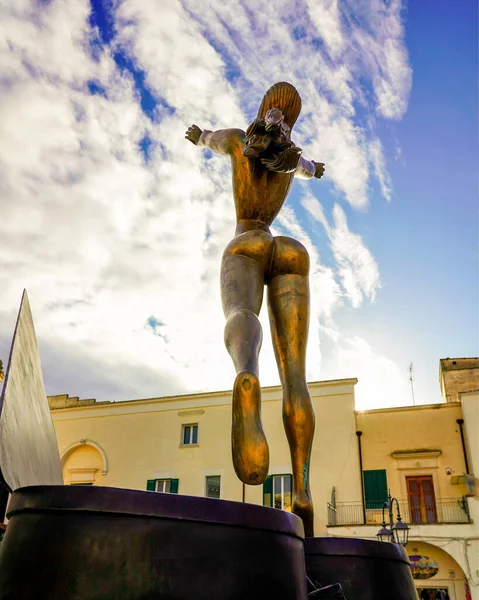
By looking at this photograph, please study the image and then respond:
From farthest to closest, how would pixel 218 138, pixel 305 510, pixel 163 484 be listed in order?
pixel 163 484 < pixel 218 138 < pixel 305 510

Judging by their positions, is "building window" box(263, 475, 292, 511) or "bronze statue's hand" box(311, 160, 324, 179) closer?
"bronze statue's hand" box(311, 160, 324, 179)

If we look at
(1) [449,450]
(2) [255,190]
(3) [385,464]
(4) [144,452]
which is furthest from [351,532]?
(2) [255,190]

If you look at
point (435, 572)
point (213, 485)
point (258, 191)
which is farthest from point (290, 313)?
point (213, 485)

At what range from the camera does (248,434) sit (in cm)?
222

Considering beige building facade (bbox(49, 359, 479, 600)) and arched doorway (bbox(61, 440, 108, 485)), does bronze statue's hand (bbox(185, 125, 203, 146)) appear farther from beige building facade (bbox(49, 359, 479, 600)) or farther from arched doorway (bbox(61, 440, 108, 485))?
arched doorway (bbox(61, 440, 108, 485))

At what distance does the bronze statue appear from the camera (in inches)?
90.1

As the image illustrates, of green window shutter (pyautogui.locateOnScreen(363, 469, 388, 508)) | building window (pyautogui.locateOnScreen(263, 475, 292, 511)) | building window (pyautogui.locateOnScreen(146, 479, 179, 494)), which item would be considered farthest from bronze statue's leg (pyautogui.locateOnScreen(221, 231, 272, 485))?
building window (pyautogui.locateOnScreen(146, 479, 179, 494))

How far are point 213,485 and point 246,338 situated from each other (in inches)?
1038

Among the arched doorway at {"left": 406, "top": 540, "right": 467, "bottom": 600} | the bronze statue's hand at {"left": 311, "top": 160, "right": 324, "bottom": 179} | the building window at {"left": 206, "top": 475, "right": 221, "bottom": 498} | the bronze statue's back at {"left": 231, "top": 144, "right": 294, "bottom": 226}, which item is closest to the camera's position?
the bronze statue's back at {"left": 231, "top": 144, "right": 294, "bottom": 226}

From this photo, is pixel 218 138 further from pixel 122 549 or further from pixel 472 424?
pixel 472 424

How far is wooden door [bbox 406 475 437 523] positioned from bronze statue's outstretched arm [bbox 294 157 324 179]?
881 inches

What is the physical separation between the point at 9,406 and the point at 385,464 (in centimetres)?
2529

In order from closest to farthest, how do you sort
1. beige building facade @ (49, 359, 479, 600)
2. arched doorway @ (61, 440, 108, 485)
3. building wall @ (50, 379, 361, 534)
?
beige building facade @ (49, 359, 479, 600)
building wall @ (50, 379, 361, 534)
arched doorway @ (61, 440, 108, 485)

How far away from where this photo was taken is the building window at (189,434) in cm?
2906
